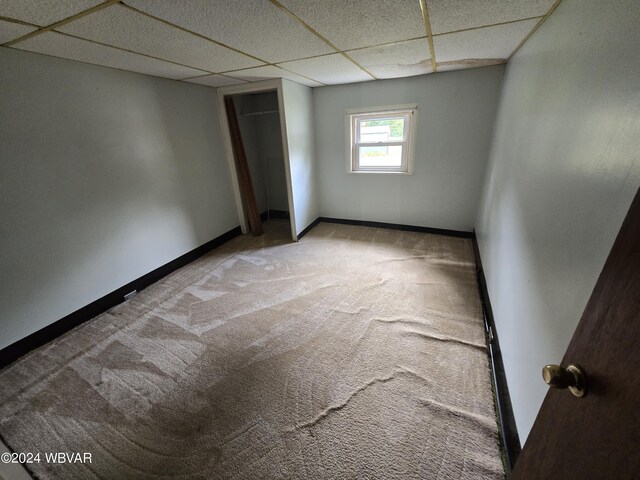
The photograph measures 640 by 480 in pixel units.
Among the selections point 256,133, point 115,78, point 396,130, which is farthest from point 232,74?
point 396,130

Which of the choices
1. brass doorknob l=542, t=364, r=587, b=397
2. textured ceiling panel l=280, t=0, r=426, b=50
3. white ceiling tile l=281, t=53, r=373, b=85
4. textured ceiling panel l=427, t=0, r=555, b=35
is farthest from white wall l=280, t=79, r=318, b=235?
brass doorknob l=542, t=364, r=587, b=397

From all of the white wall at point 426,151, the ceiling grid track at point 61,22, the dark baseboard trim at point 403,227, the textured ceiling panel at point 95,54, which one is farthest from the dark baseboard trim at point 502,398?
the textured ceiling panel at point 95,54

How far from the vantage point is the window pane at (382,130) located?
→ 3.52 m

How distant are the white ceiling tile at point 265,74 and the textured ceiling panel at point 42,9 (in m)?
1.46

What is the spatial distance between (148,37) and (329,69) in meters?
Result: 1.64

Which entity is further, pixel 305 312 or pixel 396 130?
pixel 396 130

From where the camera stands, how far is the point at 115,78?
226 cm

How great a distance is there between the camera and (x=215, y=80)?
288cm

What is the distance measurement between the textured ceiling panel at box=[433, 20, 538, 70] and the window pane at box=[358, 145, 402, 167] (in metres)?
1.20

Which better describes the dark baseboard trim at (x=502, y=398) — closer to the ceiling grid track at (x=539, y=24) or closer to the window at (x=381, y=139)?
the ceiling grid track at (x=539, y=24)

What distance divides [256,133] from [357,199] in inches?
81.1

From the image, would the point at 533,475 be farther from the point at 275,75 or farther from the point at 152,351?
the point at 275,75

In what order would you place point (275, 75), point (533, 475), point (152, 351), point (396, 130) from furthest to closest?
point (396, 130)
point (275, 75)
point (152, 351)
point (533, 475)

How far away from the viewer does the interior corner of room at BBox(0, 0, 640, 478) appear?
919 millimetres
